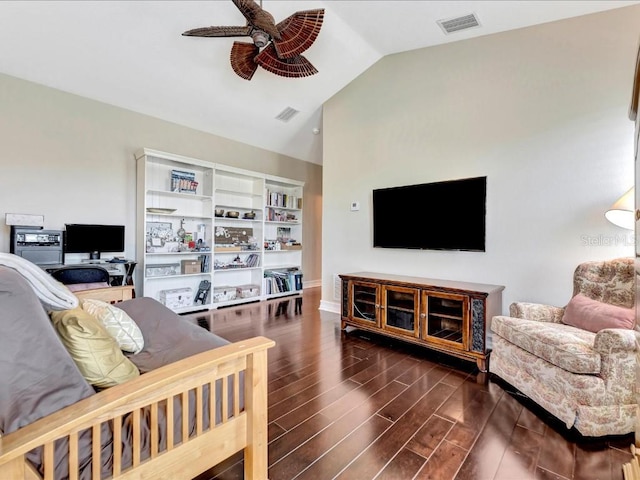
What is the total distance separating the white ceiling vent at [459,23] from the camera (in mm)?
2764

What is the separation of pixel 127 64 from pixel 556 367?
4599 millimetres

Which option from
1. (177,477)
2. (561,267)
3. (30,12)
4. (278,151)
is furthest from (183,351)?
(278,151)

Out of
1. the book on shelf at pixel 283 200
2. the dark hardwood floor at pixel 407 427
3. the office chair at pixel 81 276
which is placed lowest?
the dark hardwood floor at pixel 407 427

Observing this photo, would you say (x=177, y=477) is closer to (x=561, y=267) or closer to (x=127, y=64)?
(x=561, y=267)

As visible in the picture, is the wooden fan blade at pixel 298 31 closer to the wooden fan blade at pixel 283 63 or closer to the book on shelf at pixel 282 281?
the wooden fan blade at pixel 283 63

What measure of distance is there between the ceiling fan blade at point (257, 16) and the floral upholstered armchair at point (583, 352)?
9.10 ft

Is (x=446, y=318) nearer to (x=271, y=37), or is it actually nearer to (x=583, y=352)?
(x=583, y=352)

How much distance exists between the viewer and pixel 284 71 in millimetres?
3014

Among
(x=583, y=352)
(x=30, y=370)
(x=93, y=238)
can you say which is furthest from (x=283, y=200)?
(x=30, y=370)

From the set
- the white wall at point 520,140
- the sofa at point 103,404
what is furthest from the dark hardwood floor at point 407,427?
the white wall at point 520,140

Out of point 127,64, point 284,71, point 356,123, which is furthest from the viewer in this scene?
point 356,123

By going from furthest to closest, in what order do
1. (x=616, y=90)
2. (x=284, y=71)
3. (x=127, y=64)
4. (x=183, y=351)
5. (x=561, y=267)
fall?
(x=127, y=64), (x=284, y=71), (x=561, y=267), (x=616, y=90), (x=183, y=351)

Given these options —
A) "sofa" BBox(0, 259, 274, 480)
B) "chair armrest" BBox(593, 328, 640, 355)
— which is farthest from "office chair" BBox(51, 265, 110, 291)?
"chair armrest" BBox(593, 328, 640, 355)

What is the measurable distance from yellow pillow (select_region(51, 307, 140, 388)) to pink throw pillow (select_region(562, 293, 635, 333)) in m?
2.64
